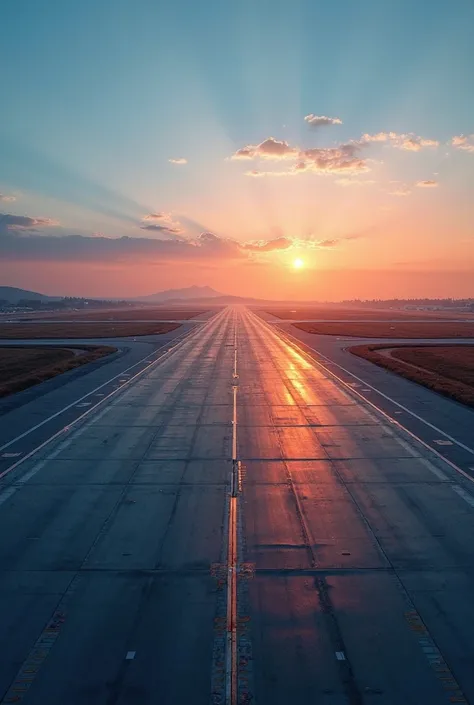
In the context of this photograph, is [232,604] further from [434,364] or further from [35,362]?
[35,362]

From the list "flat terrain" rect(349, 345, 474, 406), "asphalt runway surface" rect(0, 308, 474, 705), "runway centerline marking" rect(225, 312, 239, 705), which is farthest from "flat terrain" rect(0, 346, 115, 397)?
"flat terrain" rect(349, 345, 474, 406)

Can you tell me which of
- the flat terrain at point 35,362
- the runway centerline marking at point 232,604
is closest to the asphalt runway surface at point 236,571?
the runway centerline marking at point 232,604

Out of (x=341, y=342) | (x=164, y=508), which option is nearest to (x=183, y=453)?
(x=164, y=508)

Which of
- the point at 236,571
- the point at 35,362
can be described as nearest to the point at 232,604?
the point at 236,571

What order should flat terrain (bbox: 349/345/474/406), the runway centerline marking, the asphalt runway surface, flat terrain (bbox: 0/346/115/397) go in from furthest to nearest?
flat terrain (bbox: 0/346/115/397), flat terrain (bbox: 349/345/474/406), the asphalt runway surface, the runway centerline marking

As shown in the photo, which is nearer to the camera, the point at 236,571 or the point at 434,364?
the point at 236,571

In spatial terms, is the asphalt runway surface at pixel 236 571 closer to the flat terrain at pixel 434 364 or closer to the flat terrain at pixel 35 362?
the flat terrain at pixel 434 364

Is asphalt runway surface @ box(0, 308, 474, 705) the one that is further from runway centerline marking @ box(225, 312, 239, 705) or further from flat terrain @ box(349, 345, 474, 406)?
flat terrain @ box(349, 345, 474, 406)
